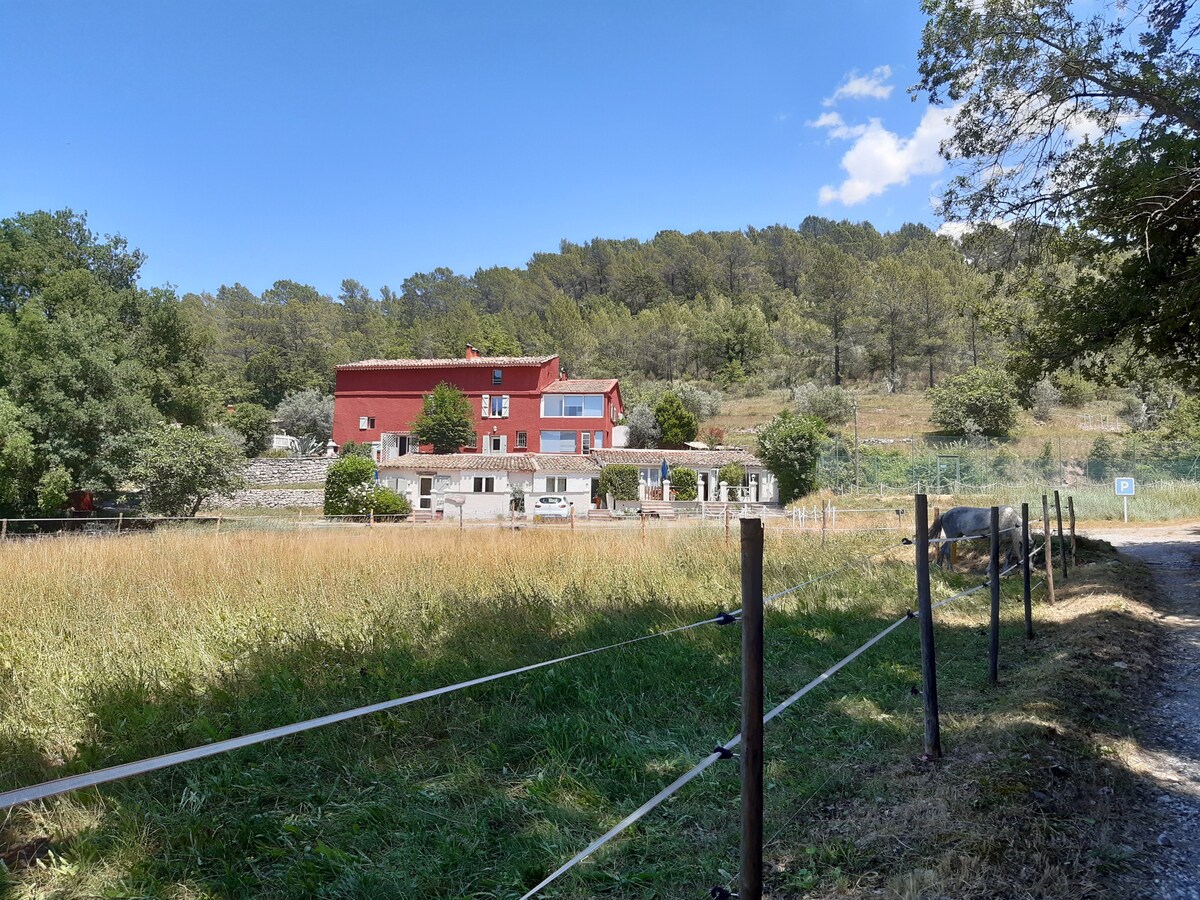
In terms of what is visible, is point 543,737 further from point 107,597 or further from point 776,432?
point 776,432

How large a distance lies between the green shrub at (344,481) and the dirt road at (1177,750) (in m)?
29.4

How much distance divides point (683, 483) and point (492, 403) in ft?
50.6

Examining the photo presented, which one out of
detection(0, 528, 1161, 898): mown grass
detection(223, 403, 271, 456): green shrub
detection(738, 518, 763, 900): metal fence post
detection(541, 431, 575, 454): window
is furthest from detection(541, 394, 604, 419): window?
detection(738, 518, 763, 900): metal fence post

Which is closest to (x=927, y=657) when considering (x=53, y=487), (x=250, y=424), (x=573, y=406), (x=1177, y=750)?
(x=1177, y=750)

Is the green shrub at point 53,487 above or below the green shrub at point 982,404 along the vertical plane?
below

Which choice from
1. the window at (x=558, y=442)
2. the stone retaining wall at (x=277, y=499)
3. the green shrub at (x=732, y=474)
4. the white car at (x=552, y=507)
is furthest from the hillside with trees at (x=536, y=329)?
the white car at (x=552, y=507)

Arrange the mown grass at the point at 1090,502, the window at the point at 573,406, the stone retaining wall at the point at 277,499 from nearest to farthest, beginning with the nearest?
the mown grass at the point at 1090,502, the stone retaining wall at the point at 277,499, the window at the point at 573,406

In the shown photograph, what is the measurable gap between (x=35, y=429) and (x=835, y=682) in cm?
3310

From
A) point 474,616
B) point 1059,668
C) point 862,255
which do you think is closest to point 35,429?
point 474,616

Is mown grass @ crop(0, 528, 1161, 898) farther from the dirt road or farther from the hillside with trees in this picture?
the hillside with trees

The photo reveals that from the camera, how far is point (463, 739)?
4.58 metres

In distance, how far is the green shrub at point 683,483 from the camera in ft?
127

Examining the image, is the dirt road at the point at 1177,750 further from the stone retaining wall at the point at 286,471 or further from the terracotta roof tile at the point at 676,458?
the stone retaining wall at the point at 286,471

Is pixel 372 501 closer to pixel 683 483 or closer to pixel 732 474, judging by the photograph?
pixel 683 483
